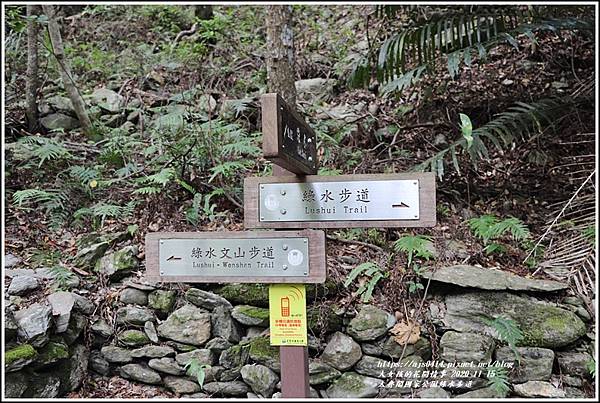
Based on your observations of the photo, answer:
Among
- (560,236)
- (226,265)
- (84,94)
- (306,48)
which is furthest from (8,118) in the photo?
(560,236)

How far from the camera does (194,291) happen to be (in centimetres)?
309

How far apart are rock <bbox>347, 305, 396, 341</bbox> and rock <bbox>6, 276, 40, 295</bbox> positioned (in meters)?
1.97

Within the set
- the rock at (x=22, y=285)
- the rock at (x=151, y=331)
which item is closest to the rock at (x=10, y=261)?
the rock at (x=22, y=285)

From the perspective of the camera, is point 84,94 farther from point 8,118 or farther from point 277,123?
point 277,123

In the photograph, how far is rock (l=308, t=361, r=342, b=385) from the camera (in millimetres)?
2820

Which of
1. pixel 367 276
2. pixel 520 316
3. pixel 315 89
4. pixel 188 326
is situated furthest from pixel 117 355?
pixel 315 89

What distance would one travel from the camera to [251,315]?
2990 mm

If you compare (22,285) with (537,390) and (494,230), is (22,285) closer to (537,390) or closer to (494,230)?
(494,230)

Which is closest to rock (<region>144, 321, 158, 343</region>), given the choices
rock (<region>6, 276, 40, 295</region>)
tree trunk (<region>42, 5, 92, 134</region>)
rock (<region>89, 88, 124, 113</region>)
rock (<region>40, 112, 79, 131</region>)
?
rock (<region>6, 276, 40, 295</region>)

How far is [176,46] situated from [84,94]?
1.48 metres

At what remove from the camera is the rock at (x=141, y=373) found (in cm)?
300

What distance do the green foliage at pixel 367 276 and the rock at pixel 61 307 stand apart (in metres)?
1.66

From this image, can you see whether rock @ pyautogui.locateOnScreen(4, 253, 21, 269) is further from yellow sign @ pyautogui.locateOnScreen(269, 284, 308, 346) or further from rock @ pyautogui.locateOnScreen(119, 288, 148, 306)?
yellow sign @ pyautogui.locateOnScreen(269, 284, 308, 346)

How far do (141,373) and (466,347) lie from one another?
197 cm
